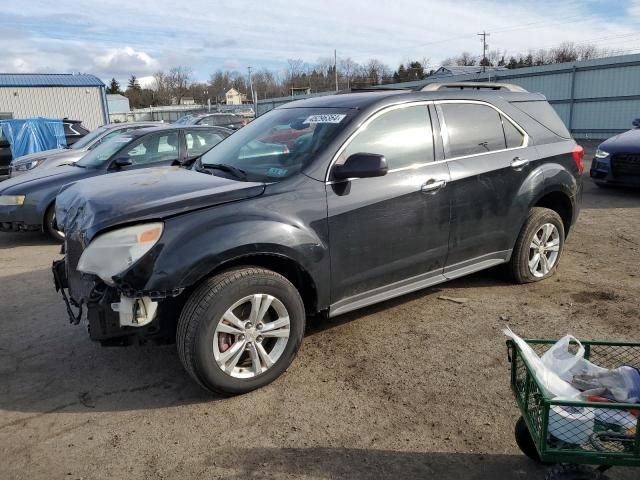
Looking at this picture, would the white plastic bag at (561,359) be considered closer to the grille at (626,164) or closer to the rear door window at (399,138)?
the rear door window at (399,138)

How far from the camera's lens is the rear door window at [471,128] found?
4293 mm

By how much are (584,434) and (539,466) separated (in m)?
0.58

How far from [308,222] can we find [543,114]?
2.90 metres

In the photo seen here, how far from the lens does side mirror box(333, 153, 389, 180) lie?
11.5 ft

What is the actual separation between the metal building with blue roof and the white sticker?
25039 millimetres

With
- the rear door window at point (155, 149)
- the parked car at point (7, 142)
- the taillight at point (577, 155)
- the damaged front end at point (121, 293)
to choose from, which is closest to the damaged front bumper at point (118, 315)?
the damaged front end at point (121, 293)

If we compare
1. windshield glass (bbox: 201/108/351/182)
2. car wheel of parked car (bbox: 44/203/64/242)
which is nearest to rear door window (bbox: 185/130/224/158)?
car wheel of parked car (bbox: 44/203/64/242)

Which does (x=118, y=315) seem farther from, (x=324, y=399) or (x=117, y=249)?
(x=324, y=399)

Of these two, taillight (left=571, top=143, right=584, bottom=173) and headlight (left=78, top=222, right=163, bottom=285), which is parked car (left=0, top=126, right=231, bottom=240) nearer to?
headlight (left=78, top=222, right=163, bottom=285)

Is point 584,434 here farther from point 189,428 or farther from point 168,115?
point 168,115

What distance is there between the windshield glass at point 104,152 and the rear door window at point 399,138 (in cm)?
523

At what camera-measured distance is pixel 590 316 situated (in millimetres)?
4324

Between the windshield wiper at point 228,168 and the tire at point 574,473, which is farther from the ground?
the windshield wiper at point 228,168

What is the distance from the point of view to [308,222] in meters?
3.47
